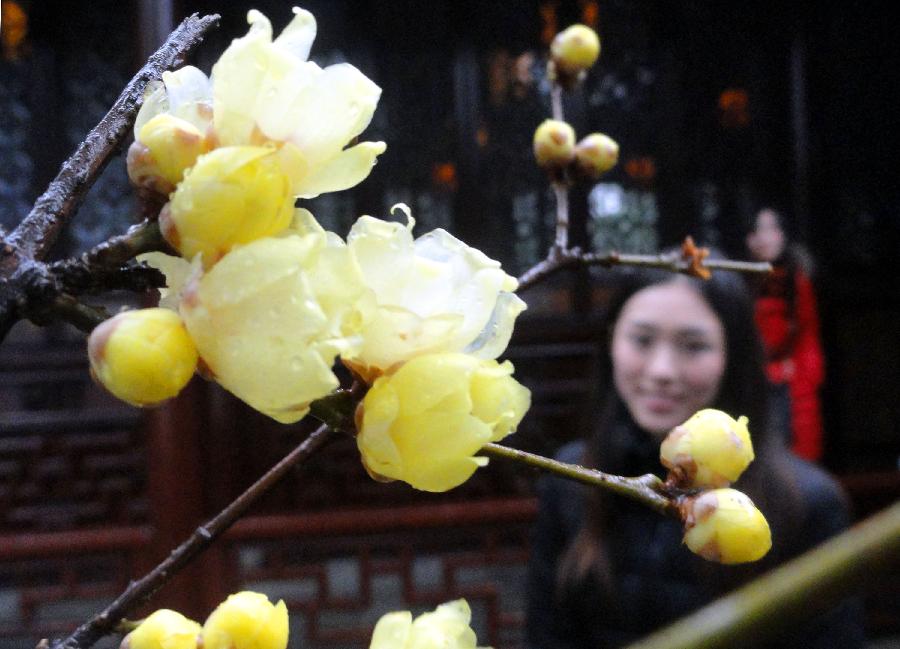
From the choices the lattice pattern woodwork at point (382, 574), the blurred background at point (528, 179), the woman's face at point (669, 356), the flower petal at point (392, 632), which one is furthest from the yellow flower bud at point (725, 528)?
Answer: the blurred background at point (528, 179)

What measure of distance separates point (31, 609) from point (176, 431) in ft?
2.49

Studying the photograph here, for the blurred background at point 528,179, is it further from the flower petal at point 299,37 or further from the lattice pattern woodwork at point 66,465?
the flower petal at point 299,37

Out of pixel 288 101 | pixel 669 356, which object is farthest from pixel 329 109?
pixel 669 356

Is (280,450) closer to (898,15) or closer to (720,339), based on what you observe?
(720,339)

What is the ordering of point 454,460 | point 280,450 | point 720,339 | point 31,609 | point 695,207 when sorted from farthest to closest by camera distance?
1. point 695,207
2. point 280,450
3. point 31,609
4. point 720,339
5. point 454,460

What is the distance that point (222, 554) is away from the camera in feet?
5.57

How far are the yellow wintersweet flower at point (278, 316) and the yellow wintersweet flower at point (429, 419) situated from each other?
0.8 inches

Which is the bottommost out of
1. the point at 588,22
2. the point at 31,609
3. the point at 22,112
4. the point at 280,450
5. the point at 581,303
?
the point at 31,609

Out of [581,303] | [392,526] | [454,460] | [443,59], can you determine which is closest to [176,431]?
[392,526]

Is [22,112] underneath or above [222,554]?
above

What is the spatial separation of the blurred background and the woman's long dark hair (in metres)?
1.38

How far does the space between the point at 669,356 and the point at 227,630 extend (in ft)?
2.78

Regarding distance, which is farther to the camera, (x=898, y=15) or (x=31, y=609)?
(x=898, y=15)

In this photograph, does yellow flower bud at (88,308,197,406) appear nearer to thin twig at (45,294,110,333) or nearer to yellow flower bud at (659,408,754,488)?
thin twig at (45,294,110,333)
